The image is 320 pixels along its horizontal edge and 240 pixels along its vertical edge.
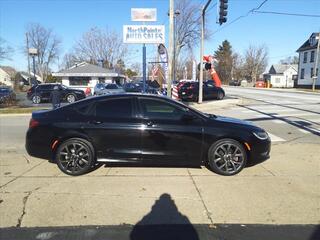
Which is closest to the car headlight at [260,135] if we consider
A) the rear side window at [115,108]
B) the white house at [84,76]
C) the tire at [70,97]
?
the rear side window at [115,108]

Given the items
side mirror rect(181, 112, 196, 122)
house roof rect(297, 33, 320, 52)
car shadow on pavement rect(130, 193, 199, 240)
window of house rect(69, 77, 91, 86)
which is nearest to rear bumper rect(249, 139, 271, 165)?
side mirror rect(181, 112, 196, 122)

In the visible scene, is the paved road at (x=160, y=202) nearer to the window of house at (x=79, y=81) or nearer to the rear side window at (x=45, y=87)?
the rear side window at (x=45, y=87)

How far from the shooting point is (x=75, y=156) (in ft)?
21.1

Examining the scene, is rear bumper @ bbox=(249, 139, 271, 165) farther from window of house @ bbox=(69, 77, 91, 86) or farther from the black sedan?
window of house @ bbox=(69, 77, 91, 86)

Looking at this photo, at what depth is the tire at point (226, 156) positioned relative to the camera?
6441 mm

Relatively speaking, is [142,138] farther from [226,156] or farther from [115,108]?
[226,156]

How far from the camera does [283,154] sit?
27.3 ft

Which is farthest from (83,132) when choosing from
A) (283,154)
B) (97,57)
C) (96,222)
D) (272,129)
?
(97,57)

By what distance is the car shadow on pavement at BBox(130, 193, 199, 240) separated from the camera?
13.3 ft

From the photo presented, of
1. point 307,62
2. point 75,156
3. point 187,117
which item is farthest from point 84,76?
point 187,117

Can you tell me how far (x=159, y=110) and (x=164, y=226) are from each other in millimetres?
2691

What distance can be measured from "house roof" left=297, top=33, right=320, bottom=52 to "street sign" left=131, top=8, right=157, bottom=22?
48962mm

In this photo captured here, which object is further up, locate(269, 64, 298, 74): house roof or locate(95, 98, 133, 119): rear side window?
locate(269, 64, 298, 74): house roof

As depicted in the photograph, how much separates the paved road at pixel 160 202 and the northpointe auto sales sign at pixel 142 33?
45.4 ft
